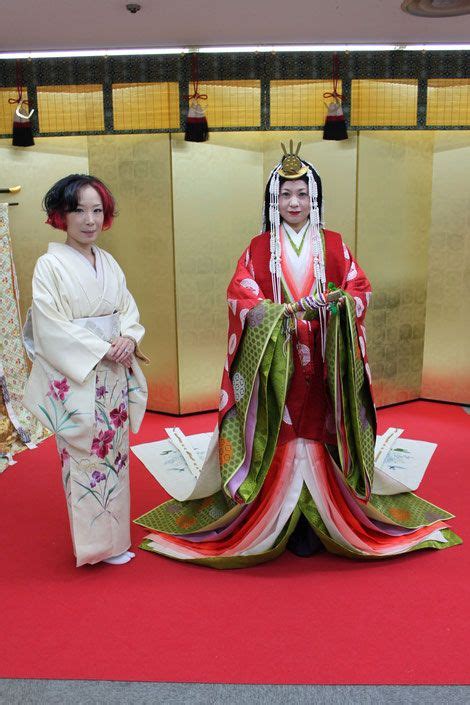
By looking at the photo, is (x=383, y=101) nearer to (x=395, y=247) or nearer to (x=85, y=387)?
(x=395, y=247)

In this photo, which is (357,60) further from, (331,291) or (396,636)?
(396,636)

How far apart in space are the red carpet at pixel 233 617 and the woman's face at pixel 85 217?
1607mm

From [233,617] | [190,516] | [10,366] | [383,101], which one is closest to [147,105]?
[383,101]

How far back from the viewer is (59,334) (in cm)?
304

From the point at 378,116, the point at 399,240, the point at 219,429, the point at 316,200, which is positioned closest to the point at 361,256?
the point at 399,240

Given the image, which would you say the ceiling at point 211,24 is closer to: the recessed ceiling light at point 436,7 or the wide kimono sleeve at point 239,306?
the recessed ceiling light at point 436,7

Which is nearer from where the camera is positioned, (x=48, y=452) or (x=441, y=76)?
(x=48, y=452)

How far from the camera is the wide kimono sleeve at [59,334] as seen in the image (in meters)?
3.05

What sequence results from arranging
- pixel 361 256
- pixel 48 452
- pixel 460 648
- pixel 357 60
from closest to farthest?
pixel 460 648 < pixel 48 452 < pixel 357 60 < pixel 361 256

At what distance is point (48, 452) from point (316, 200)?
2780 millimetres

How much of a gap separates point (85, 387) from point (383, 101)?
3.60 metres

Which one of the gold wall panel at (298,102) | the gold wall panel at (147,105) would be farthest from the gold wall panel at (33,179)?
the gold wall panel at (298,102)

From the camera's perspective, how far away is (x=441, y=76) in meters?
5.36

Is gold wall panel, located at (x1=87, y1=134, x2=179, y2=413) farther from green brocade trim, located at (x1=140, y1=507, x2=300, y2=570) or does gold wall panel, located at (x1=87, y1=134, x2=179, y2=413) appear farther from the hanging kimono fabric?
green brocade trim, located at (x1=140, y1=507, x2=300, y2=570)
